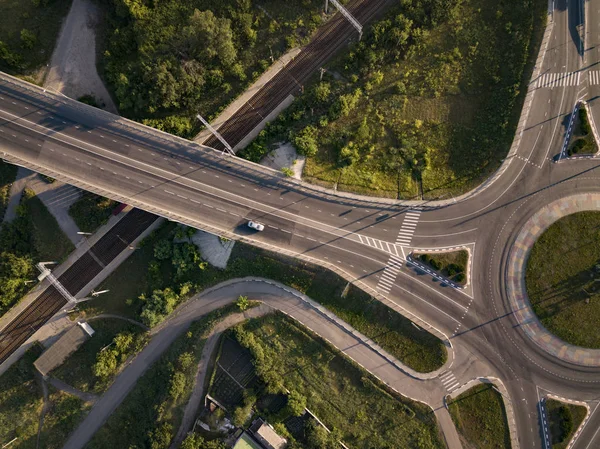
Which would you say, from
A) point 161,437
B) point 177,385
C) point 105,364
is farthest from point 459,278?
point 105,364

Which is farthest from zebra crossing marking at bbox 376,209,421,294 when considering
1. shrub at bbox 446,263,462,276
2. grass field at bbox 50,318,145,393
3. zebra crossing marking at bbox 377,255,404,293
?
grass field at bbox 50,318,145,393

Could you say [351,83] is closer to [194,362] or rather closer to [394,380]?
[394,380]

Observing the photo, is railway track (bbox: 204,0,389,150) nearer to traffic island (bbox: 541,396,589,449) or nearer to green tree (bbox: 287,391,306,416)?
green tree (bbox: 287,391,306,416)

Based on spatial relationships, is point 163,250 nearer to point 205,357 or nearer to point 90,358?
point 205,357

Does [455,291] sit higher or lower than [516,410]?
higher

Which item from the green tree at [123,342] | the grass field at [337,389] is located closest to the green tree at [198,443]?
the grass field at [337,389]

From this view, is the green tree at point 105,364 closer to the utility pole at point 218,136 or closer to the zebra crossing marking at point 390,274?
the utility pole at point 218,136

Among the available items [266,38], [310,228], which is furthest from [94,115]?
[310,228]
